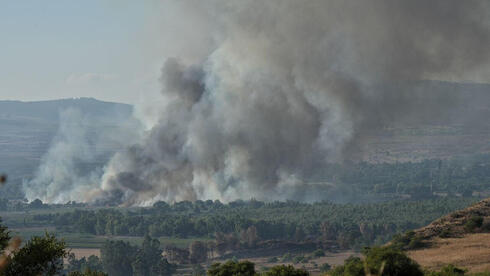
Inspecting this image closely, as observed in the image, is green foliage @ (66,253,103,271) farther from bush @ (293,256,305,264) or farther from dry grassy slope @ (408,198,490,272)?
dry grassy slope @ (408,198,490,272)

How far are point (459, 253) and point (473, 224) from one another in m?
9.22

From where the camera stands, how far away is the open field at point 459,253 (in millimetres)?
42125

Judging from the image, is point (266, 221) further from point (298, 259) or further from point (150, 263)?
point (150, 263)

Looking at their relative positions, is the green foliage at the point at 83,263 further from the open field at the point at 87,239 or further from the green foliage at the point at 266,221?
the green foliage at the point at 266,221

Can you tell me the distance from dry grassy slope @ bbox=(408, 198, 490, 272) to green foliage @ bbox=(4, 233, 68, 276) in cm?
2411

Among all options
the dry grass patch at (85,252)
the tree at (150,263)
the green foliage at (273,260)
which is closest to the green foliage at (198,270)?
the tree at (150,263)

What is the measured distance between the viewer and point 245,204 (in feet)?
513

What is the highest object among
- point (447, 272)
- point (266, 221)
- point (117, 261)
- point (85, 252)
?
point (266, 221)

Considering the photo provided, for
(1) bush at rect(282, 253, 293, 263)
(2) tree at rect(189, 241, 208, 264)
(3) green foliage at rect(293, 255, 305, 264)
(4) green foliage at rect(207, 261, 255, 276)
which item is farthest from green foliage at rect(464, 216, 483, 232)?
(2) tree at rect(189, 241, 208, 264)

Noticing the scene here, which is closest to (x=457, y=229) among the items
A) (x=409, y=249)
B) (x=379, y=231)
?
(x=409, y=249)

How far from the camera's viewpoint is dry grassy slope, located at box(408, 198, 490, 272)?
4281cm

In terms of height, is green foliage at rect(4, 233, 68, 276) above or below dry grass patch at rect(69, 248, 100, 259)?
below

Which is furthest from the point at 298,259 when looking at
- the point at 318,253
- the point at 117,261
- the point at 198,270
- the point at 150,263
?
the point at 117,261

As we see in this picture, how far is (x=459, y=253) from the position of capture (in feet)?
151
